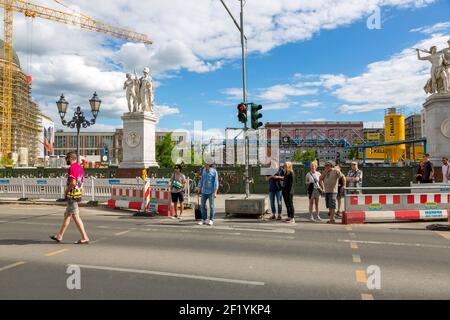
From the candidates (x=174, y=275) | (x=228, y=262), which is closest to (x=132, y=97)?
(x=228, y=262)

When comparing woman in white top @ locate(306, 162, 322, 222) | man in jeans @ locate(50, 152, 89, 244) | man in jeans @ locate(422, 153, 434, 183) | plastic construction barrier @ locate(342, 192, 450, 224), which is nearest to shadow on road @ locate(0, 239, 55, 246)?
man in jeans @ locate(50, 152, 89, 244)

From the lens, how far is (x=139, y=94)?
21.2 metres

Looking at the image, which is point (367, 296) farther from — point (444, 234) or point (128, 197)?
point (128, 197)

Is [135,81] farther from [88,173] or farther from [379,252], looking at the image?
[379,252]

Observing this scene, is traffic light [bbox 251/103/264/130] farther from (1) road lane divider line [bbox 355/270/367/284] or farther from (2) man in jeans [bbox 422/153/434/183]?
(1) road lane divider line [bbox 355/270/367/284]

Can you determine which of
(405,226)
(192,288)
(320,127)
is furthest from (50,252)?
(320,127)

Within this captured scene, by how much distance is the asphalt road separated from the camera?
4812 mm

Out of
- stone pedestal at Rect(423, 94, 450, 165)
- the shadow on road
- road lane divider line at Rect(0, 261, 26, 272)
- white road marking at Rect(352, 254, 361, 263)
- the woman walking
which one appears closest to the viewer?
road lane divider line at Rect(0, 261, 26, 272)

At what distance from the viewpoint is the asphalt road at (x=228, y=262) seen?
4.81 m

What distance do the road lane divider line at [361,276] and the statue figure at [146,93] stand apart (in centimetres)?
1730

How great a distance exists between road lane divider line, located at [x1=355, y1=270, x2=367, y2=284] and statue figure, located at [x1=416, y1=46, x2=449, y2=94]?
1440cm

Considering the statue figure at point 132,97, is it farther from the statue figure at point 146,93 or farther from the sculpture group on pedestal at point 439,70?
the sculpture group on pedestal at point 439,70

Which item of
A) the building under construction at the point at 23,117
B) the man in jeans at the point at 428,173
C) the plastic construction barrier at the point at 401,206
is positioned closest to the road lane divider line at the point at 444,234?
the plastic construction barrier at the point at 401,206

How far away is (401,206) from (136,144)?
547 inches
